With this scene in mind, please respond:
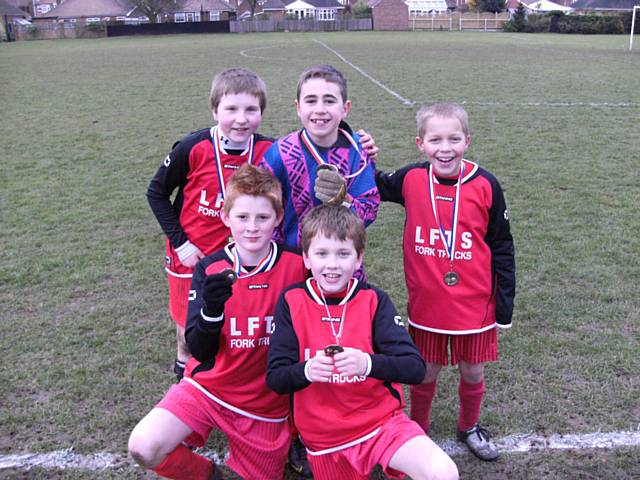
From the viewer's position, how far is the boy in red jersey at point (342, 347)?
2570 millimetres

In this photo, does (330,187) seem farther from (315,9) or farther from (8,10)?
(315,9)

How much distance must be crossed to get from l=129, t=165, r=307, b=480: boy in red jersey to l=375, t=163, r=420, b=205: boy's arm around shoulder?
25.5 inches

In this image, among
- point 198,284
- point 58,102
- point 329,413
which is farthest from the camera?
point 58,102

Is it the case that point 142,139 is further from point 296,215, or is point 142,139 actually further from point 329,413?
point 329,413

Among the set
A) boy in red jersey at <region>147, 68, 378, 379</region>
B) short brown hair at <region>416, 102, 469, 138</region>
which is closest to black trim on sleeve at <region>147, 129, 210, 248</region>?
boy in red jersey at <region>147, 68, 378, 379</region>

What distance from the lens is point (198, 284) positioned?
289 cm

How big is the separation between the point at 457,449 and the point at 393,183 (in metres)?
1.40

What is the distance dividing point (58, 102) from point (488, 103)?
996 cm

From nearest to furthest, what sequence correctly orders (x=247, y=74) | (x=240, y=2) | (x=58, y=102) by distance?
1. (x=247, y=74)
2. (x=58, y=102)
3. (x=240, y=2)

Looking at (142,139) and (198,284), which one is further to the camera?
(142,139)

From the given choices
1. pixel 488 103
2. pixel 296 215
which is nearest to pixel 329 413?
pixel 296 215

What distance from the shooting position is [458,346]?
3.22 metres

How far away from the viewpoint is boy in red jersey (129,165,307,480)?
9.28 ft

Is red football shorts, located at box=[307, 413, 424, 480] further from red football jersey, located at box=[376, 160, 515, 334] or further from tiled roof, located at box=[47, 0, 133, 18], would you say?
tiled roof, located at box=[47, 0, 133, 18]
